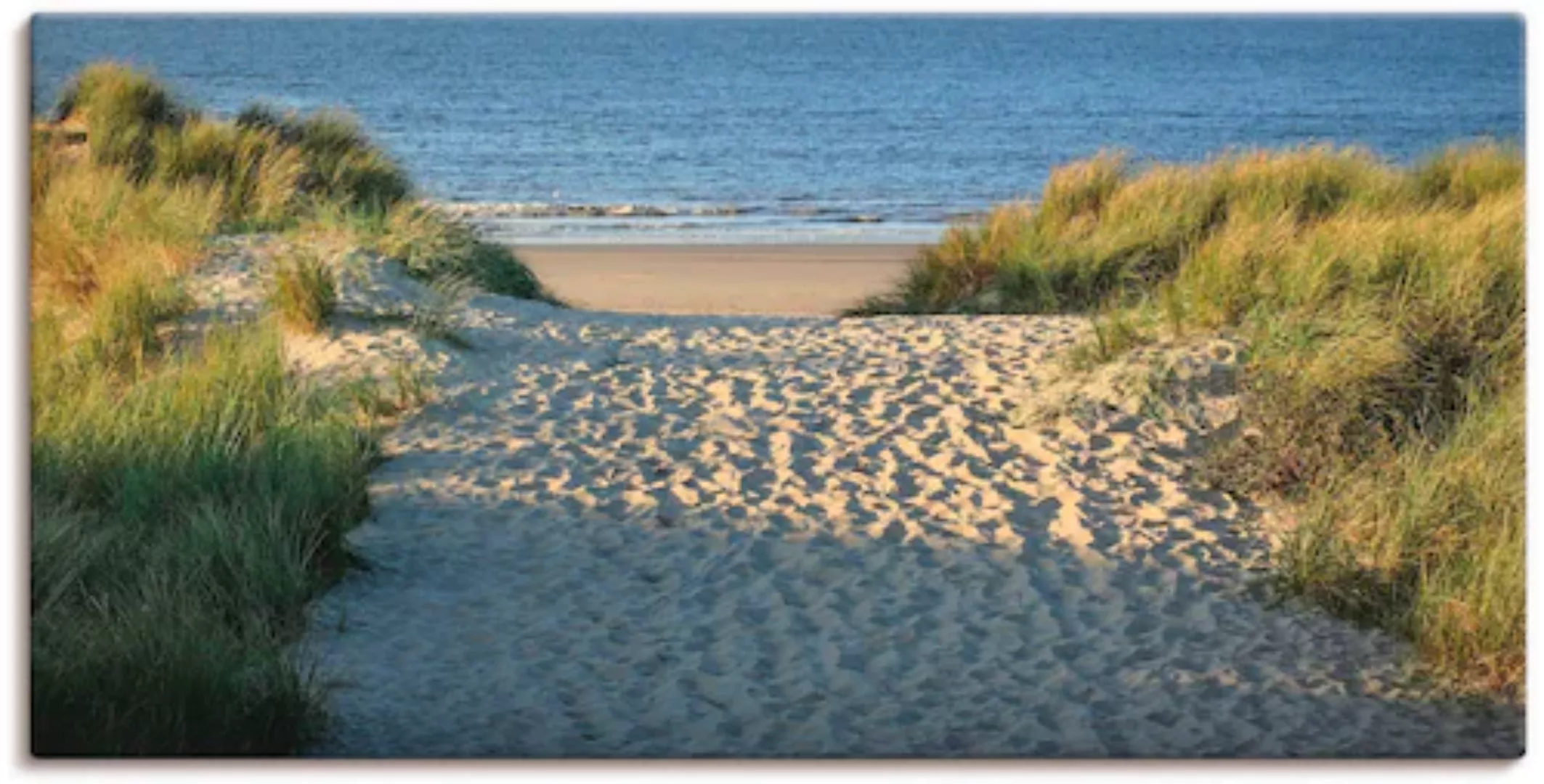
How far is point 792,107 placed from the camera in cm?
1803

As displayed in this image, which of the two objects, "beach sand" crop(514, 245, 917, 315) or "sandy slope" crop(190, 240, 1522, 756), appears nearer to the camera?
"sandy slope" crop(190, 240, 1522, 756)

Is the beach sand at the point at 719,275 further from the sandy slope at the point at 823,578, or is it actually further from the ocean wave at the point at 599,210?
the sandy slope at the point at 823,578

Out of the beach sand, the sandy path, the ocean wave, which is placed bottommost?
the ocean wave

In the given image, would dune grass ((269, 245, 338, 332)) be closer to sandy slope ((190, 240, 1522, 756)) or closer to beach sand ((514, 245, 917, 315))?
sandy slope ((190, 240, 1522, 756))

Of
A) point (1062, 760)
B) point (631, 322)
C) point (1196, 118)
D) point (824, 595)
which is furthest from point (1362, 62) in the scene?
point (1196, 118)

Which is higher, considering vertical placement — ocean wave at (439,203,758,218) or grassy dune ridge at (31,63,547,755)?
grassy dune ridge at (31,63,547,755)

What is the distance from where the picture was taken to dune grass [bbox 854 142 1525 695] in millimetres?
4992

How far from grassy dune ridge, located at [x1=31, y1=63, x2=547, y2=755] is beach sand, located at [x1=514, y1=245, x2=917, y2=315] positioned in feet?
7.21

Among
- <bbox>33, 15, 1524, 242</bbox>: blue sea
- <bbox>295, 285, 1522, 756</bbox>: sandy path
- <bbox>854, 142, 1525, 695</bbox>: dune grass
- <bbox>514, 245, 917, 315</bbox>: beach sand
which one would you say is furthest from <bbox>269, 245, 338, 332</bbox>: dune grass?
<bbox>514, 245, 917, 315</bbox>: beach sand

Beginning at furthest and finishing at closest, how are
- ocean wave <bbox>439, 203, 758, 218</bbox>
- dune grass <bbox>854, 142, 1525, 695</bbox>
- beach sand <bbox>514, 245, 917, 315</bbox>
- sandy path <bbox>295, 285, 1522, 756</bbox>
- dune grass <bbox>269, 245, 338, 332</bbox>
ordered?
1. ocean wave <bbox>439, 203, 758, 218</bbox>
2. beach sand <bbox>514, 245, 917, 315</bbox>
3. dune grass <bbox>269, 245, 338, 332</bbox>
4. dune grass <bbox>854, 142, 1525, 695</bbox>
5. sandy path <bbox>295, 285, 1522, 756</bbox>

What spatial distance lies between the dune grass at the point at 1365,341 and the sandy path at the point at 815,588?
181mm

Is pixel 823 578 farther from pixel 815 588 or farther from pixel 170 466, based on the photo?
pixel 170 466

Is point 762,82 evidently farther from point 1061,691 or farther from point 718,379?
point 1061,691

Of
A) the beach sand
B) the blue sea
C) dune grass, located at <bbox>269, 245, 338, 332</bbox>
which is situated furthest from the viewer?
the beach sand
